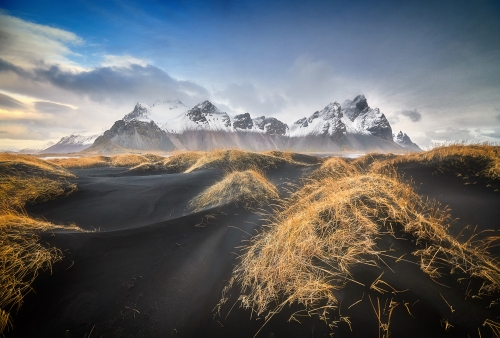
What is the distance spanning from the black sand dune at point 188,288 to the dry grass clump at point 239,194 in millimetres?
1185

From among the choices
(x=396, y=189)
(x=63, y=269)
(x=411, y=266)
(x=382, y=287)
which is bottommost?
(x=63, y=269)

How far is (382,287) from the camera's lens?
2.97m

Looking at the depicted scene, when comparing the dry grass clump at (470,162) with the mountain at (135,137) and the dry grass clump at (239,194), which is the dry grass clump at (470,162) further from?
the mountain at (135,137)

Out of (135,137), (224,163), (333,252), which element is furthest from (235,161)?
(135,137)

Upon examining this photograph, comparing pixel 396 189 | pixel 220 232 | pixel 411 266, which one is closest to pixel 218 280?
pixel 220 232

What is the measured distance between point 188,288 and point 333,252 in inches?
110

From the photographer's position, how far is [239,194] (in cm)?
771

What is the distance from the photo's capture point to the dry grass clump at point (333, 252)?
3055mm

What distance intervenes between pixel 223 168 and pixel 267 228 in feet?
26.0

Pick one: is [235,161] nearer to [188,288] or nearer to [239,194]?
[239,194]

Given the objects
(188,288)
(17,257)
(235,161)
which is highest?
(235,161)

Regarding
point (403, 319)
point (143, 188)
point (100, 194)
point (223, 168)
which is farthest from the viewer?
point (223, 168)

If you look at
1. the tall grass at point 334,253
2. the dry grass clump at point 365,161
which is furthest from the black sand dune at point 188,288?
the dry grass clump at point 365,161

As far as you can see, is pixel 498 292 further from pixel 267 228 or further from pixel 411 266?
pixel 267 228
